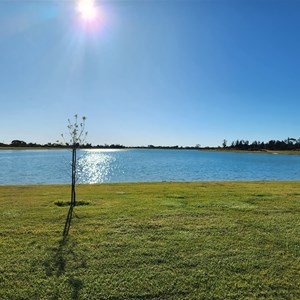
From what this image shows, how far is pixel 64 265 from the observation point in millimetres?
4184

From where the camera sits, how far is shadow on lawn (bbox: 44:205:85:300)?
3.54 m

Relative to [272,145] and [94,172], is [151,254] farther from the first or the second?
[272,145]

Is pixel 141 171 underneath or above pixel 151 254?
underneath

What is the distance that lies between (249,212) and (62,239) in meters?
5.47

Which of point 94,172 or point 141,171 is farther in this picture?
point 94,172

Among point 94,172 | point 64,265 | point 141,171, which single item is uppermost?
point 64,265

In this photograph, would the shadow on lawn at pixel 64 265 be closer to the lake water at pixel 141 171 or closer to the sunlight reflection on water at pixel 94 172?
the sunlight reflection on water at pixel 94 172

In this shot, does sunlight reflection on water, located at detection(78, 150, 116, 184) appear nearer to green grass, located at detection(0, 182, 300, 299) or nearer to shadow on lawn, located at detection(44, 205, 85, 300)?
green grass, located at detection(0, 182, 300, 299)

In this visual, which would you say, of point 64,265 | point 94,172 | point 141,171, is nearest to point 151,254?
point 64,265

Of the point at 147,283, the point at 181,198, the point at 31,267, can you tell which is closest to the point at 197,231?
the point at 147,283

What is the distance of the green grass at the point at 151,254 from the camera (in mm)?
3567

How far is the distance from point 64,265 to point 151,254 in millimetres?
1554

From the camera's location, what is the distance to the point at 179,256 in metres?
4.54

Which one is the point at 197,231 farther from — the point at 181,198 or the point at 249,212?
the point at 181,198
